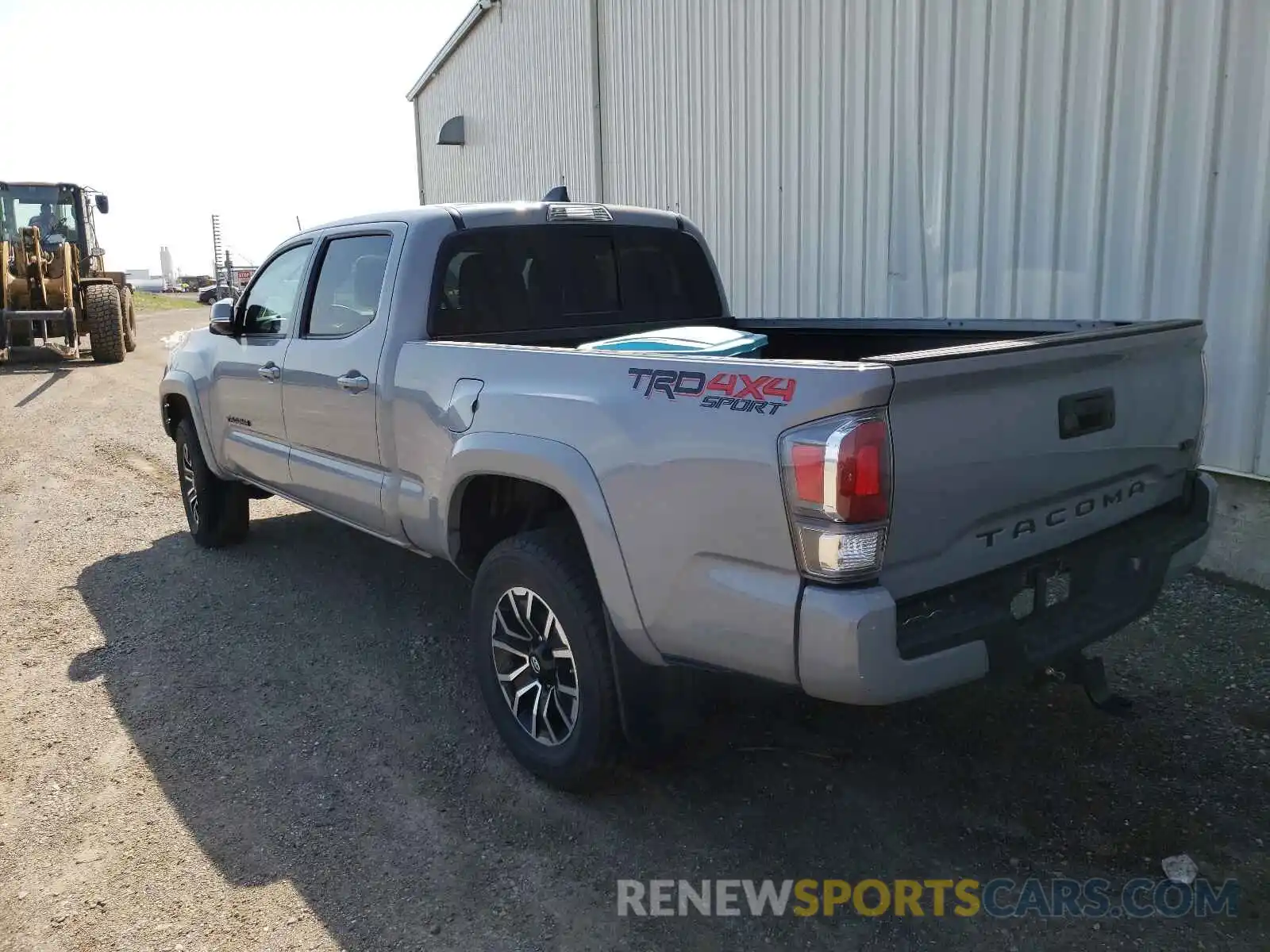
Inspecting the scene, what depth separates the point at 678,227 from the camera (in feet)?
16.3

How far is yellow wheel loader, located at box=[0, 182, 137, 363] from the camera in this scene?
1662cm

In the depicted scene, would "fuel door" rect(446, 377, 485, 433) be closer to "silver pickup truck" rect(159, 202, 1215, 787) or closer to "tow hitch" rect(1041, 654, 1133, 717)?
"silver pickup truck" rect(159, 202, 1215, 787)

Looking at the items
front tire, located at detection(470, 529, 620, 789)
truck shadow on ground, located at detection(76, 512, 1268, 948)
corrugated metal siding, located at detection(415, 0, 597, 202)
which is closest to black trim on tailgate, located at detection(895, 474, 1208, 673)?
truck shadow on ground, located at detection(76, 512, 1268, 948)

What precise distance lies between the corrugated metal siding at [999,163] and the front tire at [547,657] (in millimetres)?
3571

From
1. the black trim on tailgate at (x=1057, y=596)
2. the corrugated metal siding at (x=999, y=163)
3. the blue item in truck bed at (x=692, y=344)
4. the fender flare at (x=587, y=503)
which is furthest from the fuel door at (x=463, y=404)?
the corrugated metal siding at (x=999, y=163)

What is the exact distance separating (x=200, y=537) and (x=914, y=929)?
5.11 m

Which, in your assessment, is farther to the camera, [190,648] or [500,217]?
[190,648]

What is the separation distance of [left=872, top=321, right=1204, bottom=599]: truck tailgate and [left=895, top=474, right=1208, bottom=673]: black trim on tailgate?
0.15 feet

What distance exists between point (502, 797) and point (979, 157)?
15.6 ft

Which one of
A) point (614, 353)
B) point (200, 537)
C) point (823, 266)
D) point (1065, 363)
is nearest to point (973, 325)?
point (1065, 363)

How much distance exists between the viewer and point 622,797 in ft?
11.2

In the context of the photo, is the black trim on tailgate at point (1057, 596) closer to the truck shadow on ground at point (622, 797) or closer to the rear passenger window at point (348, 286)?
the truck shadow on ground at point (622, 797)

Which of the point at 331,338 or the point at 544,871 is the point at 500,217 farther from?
the point at 544,871

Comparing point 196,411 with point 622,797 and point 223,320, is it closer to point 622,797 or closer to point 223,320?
point 223,320
